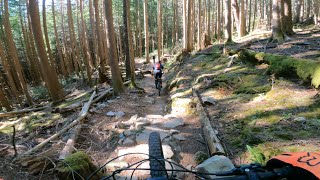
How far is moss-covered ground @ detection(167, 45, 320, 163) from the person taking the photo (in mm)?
4260

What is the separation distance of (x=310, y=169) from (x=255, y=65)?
26.4 ft

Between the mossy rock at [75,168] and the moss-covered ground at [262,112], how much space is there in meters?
2.37

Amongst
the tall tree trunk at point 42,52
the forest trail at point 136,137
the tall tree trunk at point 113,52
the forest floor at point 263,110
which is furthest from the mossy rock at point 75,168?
the tall tree trunk at point 42,52

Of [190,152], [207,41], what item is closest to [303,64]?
[190,152]

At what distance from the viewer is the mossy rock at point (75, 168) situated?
356 cm

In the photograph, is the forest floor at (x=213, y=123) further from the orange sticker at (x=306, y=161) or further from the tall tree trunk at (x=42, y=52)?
the tall tree trunk at (x=42, y=52)

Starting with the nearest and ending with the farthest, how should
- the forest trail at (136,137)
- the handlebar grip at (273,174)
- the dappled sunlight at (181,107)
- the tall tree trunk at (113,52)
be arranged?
1. the handlebar grip at (273,174)
2. the forest trail at (136,137)
3. the dappled sunlight at (181,107)
4. the tall tree trunk at (113,52)

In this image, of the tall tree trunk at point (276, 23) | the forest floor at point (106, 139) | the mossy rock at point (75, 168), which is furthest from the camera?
the tall tree trunk at point (276, 23)

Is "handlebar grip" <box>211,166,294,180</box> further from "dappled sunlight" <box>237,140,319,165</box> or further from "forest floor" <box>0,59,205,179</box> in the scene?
"forest floor" <box>0,59,205,179</box>

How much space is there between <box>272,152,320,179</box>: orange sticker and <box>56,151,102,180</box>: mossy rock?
2.64 metres

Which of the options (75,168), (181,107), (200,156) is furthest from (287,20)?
(75,168)

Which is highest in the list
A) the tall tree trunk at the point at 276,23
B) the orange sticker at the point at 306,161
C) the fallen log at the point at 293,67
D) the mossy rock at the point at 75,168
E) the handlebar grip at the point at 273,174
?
the tall tree trunk at the point at 276,23

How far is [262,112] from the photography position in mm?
5484

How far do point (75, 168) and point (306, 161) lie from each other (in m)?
2.98
